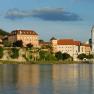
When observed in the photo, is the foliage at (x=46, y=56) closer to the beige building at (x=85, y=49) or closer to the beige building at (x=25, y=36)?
the beige building at (x=25, y=36)

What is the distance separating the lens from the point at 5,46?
78.3 metres

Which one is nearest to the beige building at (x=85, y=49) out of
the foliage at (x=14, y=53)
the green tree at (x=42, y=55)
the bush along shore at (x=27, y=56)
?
the bush along shore at (x=27, y=56)

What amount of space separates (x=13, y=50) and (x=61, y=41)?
34.8 meters

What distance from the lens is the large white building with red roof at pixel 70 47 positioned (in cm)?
10222

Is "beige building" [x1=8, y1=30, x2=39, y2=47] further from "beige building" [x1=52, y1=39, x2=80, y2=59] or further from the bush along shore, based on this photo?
the bush along shore

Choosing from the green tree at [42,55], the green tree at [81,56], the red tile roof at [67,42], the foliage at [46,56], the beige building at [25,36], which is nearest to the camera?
the green tree at [42,55]

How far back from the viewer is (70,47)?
105375 millimetres

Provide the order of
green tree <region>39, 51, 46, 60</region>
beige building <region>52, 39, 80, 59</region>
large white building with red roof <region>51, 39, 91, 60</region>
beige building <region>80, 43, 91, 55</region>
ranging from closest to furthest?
green tree <region>39, 51, 46, 60</region>
beige building <region>52, 39, 80, 59</region>
large white building with red roof <region>51, 39, 91, 60</region>
beige building <region>80, 43, 91, 55</region>

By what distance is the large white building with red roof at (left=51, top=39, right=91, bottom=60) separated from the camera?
10222 centimetres

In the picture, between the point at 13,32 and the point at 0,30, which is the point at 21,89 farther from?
the point at 0,30

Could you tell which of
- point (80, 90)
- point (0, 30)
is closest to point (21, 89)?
point (80, 90)

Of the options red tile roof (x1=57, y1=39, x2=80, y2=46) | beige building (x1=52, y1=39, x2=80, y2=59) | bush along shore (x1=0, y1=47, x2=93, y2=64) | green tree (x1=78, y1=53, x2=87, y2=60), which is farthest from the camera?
red tile roof (x1=57, y1=39, x2=80, y2=46)

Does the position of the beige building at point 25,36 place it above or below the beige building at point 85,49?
above

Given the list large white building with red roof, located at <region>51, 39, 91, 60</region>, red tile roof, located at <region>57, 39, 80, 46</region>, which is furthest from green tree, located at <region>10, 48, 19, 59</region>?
red tile roof, located at <region>57, 39, 80, 46</region>
